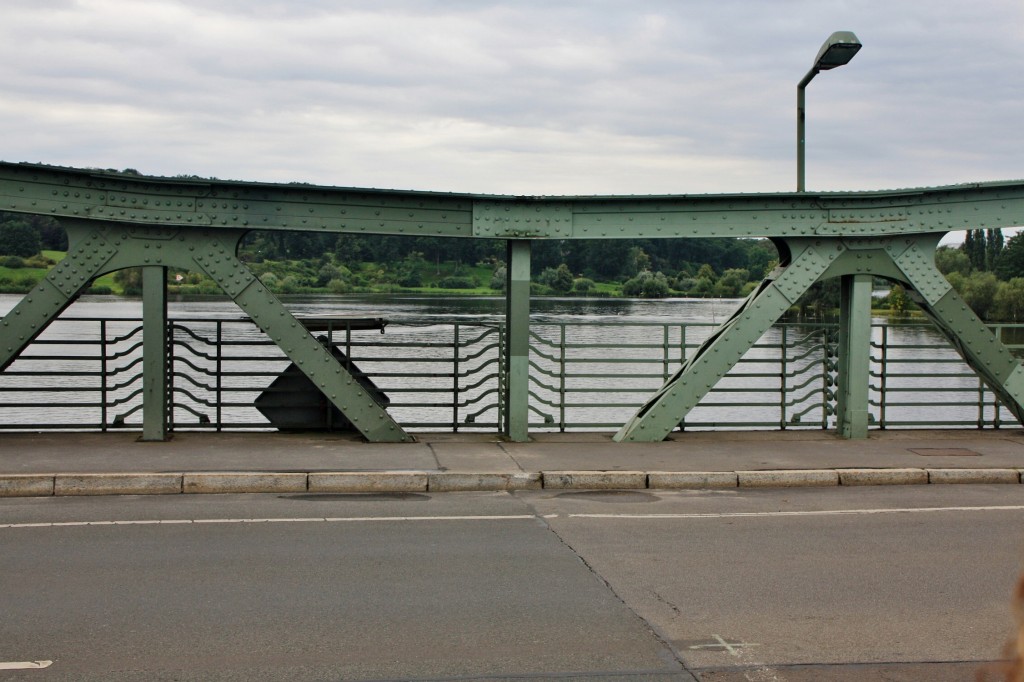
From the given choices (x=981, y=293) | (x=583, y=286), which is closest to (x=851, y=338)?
(x=583, y=286)

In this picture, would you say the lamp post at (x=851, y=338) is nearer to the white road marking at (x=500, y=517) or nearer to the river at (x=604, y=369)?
the river at (x=604, y=369)

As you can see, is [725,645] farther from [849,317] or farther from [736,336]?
[849,317]

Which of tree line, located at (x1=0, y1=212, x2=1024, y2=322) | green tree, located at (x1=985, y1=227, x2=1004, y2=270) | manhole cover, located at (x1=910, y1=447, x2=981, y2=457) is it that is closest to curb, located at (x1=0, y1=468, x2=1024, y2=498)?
manhole cover, located at (x1=910, y1=447, x2=981, y2=457)

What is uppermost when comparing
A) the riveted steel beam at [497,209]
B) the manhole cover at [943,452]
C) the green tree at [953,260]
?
the green tree at [953,260]

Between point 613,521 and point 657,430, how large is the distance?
160 inches

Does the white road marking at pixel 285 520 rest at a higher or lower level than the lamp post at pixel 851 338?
lower

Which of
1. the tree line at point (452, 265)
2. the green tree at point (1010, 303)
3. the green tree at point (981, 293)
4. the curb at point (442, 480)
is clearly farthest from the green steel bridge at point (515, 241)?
the green tree at point (981, 293)

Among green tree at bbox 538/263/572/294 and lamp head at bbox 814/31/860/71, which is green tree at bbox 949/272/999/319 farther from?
lamp head at bbox 814/31/860/71

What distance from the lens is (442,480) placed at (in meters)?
10.7

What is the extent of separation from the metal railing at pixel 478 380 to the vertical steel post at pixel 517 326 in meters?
0.66

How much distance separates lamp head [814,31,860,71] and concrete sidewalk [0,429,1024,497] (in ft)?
15.0

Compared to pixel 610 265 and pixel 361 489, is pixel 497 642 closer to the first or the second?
pixel 361 489

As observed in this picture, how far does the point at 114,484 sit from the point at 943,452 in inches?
365

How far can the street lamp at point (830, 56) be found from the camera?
12117mm
